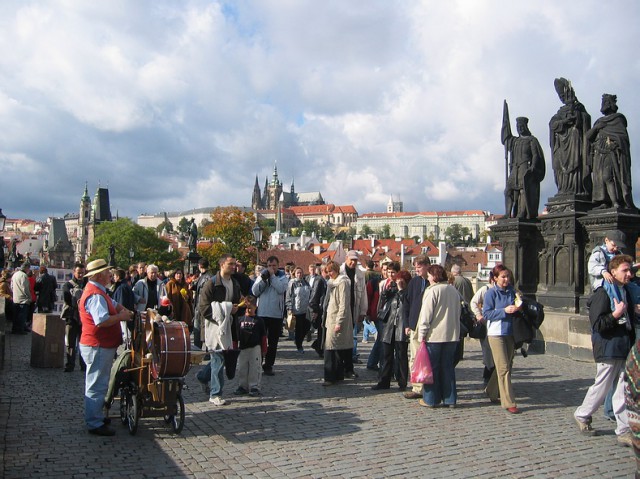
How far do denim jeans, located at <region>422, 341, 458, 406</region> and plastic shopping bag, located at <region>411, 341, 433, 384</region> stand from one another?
3.7 inches

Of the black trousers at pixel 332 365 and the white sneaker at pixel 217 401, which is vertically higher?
the black trousers at pixel 332 365

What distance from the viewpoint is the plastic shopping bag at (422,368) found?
8.09 metres

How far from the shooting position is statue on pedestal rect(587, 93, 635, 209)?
13.1 m

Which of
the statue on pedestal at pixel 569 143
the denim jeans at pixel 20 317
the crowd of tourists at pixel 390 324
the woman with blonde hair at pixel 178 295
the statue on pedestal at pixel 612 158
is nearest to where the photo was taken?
the crowd of tourists at pixel 390 324

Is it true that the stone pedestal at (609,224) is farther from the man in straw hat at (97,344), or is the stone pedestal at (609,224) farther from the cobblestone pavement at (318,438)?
the man in straw hat at (97,344)

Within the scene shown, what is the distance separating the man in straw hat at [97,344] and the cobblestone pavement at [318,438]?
24 cm

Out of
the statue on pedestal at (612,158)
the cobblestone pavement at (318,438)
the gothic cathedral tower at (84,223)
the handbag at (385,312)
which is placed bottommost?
the cobblestone pavement at (318,438)

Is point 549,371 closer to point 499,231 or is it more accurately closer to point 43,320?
point 499,231

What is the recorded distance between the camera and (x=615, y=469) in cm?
574

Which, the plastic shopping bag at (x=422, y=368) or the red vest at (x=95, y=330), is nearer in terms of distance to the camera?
the red vest at (x=95, y=330)

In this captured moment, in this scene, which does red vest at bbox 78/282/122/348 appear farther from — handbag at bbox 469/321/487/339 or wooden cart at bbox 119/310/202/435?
handbag at bbox 469/321/487/339

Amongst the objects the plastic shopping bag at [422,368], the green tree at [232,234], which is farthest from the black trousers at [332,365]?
the green tree at [232,234]

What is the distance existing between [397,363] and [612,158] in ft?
22.8

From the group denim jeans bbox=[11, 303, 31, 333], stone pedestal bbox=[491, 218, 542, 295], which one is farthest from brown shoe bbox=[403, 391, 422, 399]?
denim jeans bbox=[11, 303, 31, 333]
